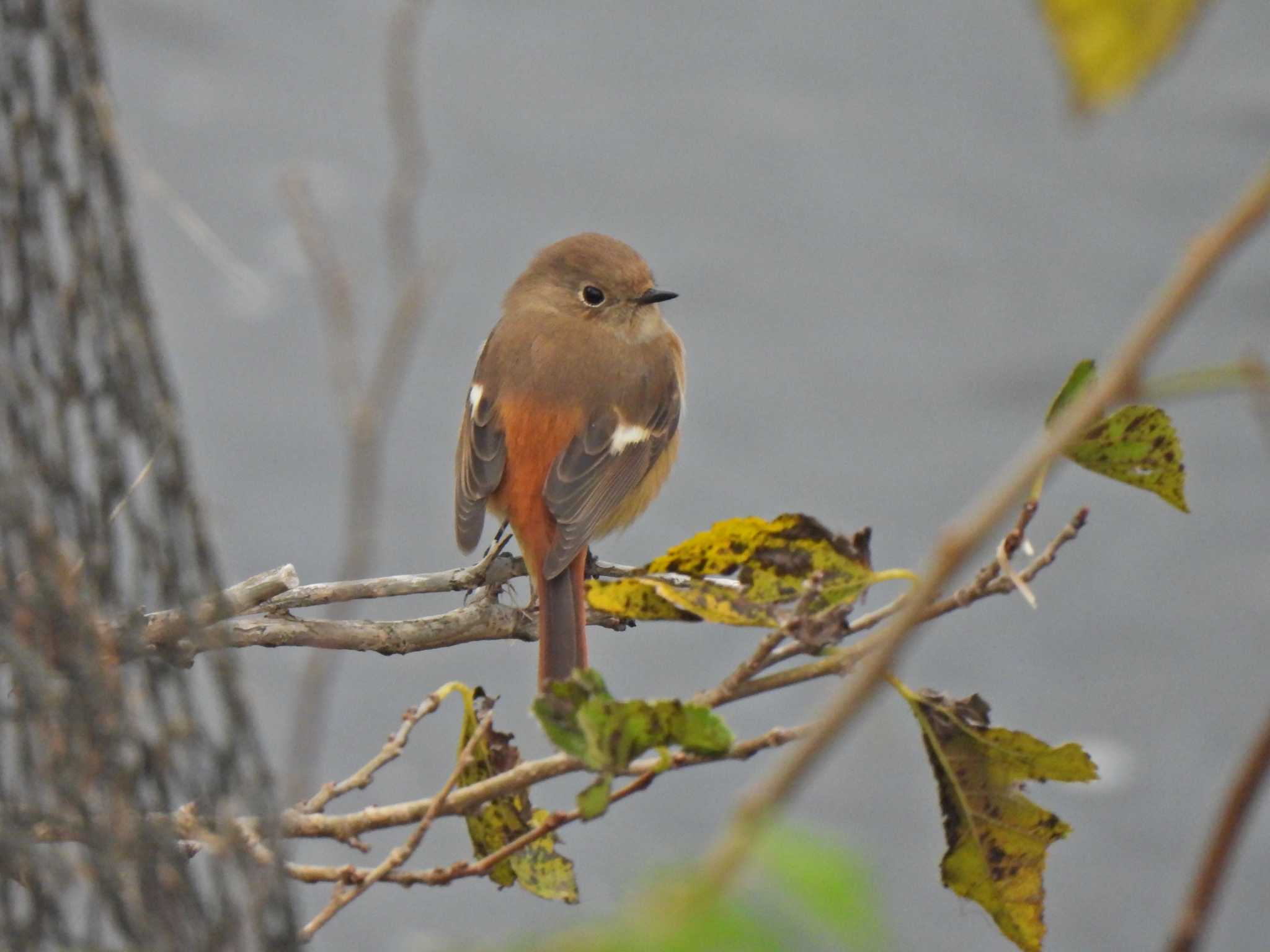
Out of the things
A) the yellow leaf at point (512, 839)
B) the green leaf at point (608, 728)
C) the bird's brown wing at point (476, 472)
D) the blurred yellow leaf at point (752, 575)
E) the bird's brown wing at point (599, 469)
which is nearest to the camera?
the green leaf at point (608, 728)

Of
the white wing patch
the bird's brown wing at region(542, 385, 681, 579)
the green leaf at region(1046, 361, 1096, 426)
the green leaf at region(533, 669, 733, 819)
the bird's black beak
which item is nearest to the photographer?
the green leaf at region(533, 669, 733, 819)

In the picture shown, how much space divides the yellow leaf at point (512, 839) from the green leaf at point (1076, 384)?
0.89 metres

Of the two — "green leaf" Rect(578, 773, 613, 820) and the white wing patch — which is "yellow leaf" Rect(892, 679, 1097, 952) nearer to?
"green leaf" Rect(578, 773, 613, 820)

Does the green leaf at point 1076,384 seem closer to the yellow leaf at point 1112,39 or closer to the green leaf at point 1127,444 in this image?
the green leaf at point 1127,444

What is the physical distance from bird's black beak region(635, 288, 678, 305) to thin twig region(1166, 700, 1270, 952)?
426 cm

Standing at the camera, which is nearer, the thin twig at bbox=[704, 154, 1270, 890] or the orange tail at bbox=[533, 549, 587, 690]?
the thin twig at bbox=[704, 154, 1270, 890]

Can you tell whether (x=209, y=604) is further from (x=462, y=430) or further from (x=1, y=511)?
(x=462, y=430)

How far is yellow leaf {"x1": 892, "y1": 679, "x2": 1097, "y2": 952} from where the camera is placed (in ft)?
5.74

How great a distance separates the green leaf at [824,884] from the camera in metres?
0.70

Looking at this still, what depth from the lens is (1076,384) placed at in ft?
5.27

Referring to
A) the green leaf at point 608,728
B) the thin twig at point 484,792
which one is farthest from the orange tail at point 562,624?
the green leaf at point 608,728

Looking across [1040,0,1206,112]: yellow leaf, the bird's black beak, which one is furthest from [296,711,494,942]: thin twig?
the bird's black beak

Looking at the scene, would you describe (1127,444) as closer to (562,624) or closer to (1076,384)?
(1076,384)

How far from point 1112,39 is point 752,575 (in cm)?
107
